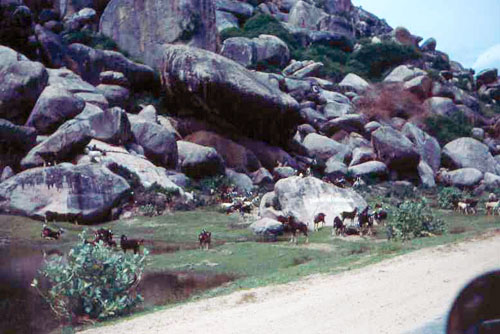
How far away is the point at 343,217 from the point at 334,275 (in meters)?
13.7

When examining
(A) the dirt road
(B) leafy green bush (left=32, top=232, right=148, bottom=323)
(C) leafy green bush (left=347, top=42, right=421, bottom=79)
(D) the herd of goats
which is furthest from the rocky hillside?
(B) leafy green bush (left=32, top=232, right=148, bottom=323)

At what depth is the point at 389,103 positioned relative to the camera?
7381 cm

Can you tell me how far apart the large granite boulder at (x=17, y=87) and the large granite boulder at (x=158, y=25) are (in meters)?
20.3

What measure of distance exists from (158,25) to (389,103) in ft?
106

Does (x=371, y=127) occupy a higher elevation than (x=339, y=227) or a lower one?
higher

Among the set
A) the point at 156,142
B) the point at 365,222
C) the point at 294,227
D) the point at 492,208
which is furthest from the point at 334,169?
the point at 294,227

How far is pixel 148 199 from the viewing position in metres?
34.4

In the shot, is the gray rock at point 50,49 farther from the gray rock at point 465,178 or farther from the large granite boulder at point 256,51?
the gray rock at point 465,178

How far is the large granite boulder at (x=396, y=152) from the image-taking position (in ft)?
175

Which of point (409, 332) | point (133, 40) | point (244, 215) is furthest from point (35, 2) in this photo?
point (409, 332)

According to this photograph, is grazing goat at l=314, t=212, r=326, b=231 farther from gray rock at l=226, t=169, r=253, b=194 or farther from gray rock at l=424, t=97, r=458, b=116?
gray rock at l=424, t=97, r=458, b=116

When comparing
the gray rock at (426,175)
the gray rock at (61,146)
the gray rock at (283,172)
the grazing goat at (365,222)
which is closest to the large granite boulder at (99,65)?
the gray rock at (61,146)

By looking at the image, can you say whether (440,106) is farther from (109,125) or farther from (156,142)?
(109,125)

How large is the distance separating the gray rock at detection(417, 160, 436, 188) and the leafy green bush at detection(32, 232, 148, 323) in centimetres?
4401
